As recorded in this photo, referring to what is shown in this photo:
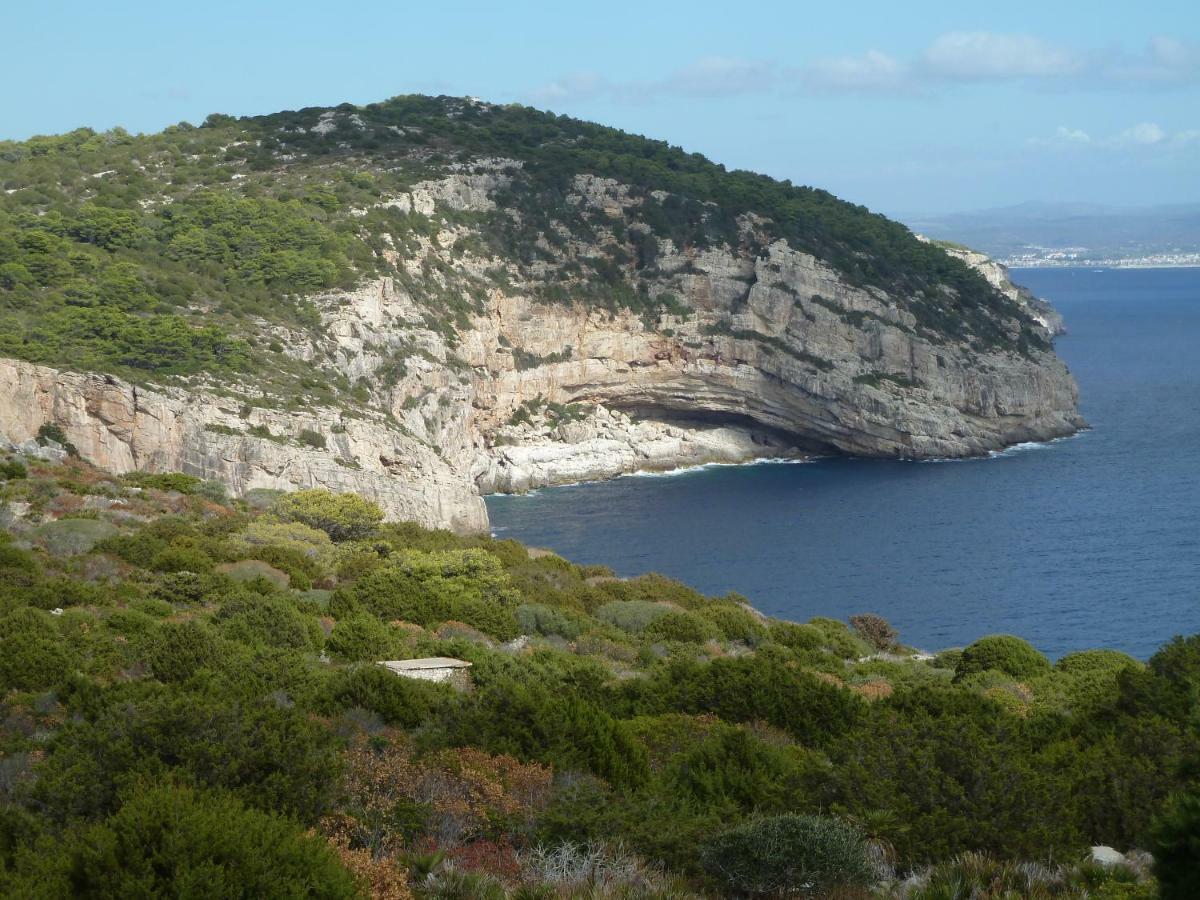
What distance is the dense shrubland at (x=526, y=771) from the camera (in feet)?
28.8

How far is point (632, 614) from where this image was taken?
2958 centimetres

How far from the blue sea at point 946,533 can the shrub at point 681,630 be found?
56.2 ft

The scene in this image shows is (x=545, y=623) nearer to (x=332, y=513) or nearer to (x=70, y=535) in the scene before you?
(x=70, y=535)

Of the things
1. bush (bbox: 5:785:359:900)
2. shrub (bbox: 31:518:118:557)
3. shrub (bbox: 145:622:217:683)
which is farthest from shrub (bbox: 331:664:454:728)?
shrub (bbox: 31:518:118:557)

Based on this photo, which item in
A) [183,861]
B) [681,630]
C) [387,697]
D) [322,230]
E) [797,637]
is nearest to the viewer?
[183,861]

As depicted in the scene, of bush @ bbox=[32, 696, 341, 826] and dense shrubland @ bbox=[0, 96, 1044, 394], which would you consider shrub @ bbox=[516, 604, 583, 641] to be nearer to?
bush @ bbox=[32, 696, 341, 826]

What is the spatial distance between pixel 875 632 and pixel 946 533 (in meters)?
23.4

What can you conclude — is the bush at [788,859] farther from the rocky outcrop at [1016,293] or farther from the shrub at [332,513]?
the rocky outcrop at [1016,293]

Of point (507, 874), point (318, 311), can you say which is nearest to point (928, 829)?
point (507, 874)

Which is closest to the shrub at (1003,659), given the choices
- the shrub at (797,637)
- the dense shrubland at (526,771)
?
the dense shrubland at (526,771)

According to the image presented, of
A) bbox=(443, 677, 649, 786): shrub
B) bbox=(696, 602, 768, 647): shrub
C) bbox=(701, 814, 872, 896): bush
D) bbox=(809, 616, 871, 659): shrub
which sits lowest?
bbox=(809, 616, 871, 659): shrub

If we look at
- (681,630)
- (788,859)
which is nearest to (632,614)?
(681,630)

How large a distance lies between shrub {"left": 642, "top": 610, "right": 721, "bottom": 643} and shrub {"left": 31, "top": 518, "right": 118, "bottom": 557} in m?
12.2

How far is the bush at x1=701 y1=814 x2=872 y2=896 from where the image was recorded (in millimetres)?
9406
